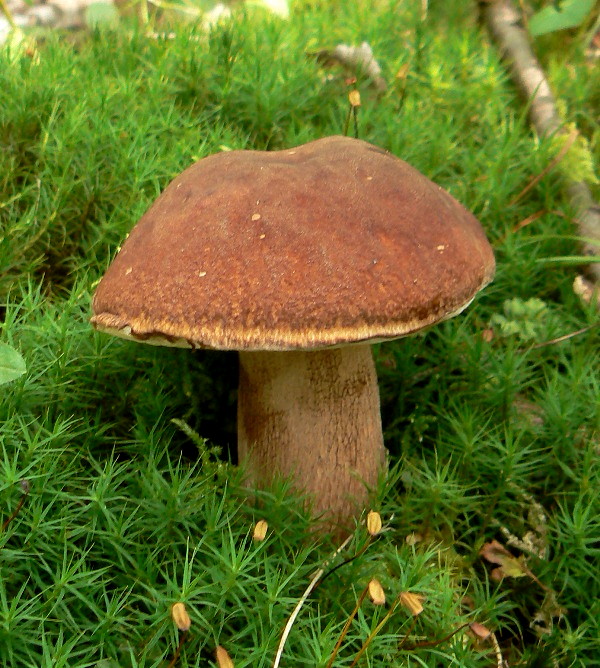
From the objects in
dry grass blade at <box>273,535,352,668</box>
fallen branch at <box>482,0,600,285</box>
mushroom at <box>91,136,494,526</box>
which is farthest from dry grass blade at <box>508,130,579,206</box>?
dry grass blade at <box>273,535,352,668</box>

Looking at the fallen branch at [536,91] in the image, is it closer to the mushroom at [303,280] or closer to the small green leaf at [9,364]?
the mushroom at [303,280]

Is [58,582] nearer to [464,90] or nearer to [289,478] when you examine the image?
[289,478]

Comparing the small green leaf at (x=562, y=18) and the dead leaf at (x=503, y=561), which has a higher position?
the small green leaf at (x=562, y=18)

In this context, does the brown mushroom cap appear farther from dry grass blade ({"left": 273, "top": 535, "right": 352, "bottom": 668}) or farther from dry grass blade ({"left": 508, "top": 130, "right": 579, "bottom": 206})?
dry grass blade ({"left": 508, "top": 130, "right": 579, "bottom": 206})

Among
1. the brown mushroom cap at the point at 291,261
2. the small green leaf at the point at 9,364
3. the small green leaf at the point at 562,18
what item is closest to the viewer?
the brown mushroom cap at the point at 291,261

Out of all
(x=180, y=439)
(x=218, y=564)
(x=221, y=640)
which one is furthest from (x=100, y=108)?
(x=221, y=640)

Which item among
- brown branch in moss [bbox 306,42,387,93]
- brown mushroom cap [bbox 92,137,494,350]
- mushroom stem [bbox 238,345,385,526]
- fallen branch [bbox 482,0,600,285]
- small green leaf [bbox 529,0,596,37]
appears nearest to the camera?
brown mushroom cap [bbox 92,137,494,350]

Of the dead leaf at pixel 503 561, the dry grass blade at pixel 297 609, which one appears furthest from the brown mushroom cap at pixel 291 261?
the dead leaf at pixel 503 561
